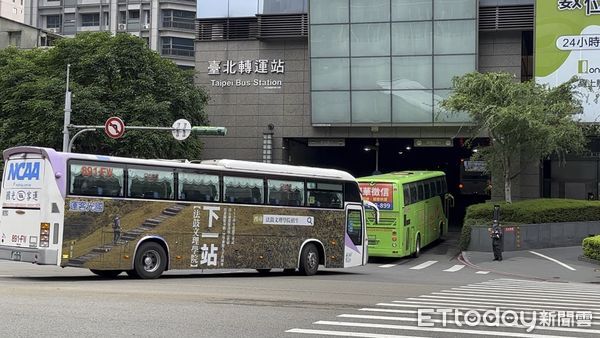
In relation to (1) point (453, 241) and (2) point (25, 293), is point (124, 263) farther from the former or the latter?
(1) point (453, 241)

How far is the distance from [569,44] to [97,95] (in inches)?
1062

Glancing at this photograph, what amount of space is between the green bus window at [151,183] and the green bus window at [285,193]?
10.7 ft

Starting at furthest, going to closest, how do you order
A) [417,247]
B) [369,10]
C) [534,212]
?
1. [369,10]
2. [534,212]
3. [417,247]

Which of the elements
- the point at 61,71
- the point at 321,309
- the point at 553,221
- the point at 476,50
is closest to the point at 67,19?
the point at 61,71

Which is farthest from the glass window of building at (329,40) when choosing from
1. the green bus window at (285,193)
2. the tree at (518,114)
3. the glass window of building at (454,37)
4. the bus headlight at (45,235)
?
the bus headlight at (45,235)

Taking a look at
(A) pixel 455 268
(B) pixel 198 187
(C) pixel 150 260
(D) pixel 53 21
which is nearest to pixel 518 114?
(A) pixel 455 268

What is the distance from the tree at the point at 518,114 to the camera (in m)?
29.9

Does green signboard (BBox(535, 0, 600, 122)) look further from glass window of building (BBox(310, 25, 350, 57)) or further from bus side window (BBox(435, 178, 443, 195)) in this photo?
glass window of building (BBox(310, 25, 350, 57))

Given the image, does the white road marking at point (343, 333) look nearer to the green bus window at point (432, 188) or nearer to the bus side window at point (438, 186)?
the green bus window at point (432, 188)

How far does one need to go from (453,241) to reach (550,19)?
1421 centimetres

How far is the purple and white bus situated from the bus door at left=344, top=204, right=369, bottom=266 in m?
0.05

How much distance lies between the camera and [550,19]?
124 ft

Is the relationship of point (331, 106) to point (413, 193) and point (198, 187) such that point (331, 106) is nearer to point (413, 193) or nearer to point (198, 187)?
point (413, 193)

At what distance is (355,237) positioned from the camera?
70.0 ft
